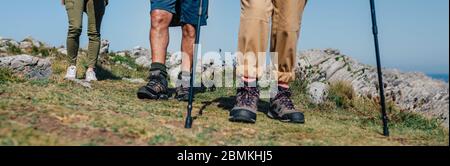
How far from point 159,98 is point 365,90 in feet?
24.1

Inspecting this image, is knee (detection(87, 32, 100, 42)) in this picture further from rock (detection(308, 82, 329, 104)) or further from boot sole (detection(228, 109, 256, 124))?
boot sole (detection(228, 109, 256, 124))

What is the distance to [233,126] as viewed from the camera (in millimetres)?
4812

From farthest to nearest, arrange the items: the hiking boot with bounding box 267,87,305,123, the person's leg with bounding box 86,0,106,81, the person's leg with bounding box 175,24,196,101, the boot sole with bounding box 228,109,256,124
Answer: the person's leg with bounding box 86,0,106,81 < the person's leg with bounding box 175,24,196,101 < the hiking boot with bounding box 267,87,305,123 < the boot sole with bounding box 228,109,256,124

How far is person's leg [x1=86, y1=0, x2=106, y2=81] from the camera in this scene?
9172mm

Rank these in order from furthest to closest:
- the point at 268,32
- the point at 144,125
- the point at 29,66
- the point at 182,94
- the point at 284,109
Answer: the point at 29,66
the point at 182,94
the point at 284,109
the point at 268,32
the point at 144,125

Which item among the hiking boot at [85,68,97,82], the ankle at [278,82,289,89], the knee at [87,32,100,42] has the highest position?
the knee at [87,32,100,42]

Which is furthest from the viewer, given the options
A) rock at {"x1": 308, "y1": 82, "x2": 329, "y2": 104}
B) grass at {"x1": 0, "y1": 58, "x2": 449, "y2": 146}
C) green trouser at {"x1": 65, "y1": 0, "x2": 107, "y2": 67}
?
green trouser at {"x1": 65, "y1": 0, "x2": 107, "y2": 67}

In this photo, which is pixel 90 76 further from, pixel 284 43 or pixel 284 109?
pixel 284 109

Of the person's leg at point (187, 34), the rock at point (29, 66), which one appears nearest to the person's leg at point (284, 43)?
the person's leg at point (187, 34)

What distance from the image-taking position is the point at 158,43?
Answer: 6461 millimetres

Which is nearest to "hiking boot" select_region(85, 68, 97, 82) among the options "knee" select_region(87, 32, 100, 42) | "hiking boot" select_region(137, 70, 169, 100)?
"knee" select_region(87, 32, 100, 42)

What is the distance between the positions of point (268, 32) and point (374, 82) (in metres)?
8.33

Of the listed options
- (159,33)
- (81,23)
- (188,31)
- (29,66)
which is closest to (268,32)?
(159,33)
